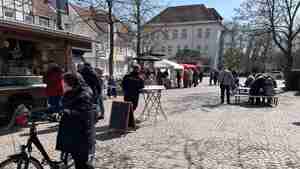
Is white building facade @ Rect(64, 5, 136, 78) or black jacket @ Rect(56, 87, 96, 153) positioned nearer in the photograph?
black jacket @ Rect(56, 87, 96, 153)

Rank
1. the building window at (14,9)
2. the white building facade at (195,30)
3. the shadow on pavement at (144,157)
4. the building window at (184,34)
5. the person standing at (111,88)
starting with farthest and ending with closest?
the building window at (184,34)
the white building facade at (195,30)
the building window at (14,9)
the person standing at (111,88)
the shadow on pavement at (144,157)

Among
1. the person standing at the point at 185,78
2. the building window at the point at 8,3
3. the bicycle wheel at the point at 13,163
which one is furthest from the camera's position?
the person standing at the point at 185,78

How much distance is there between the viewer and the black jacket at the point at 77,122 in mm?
3604

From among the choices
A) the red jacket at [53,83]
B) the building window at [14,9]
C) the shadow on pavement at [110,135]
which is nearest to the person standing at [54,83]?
the red jacket at [53,83]

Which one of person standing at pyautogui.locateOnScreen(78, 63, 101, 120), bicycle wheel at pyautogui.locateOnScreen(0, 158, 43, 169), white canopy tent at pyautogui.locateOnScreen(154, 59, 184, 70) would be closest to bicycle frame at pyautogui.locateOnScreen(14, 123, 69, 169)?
bicycle wheel at pyautogui.locateOnScreen(0, 158, 43, 169)

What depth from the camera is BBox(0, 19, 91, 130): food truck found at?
764 centimetres

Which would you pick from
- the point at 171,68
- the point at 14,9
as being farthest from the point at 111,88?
the point at 171,68

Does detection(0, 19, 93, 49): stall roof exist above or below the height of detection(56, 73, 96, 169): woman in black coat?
above

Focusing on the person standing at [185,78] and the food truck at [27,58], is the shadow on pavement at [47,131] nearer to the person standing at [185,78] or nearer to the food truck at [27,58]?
the food truck at [27,58]

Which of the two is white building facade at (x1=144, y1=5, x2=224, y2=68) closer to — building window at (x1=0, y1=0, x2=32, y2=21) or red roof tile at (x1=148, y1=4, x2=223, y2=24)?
red roof tile at (x1=148, y1=4, x2=223, y2=24)

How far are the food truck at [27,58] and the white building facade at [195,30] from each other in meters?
52.8

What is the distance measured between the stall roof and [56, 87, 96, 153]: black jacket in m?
4.57

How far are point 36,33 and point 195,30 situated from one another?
197 feet

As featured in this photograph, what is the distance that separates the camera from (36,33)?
26.9 ft
